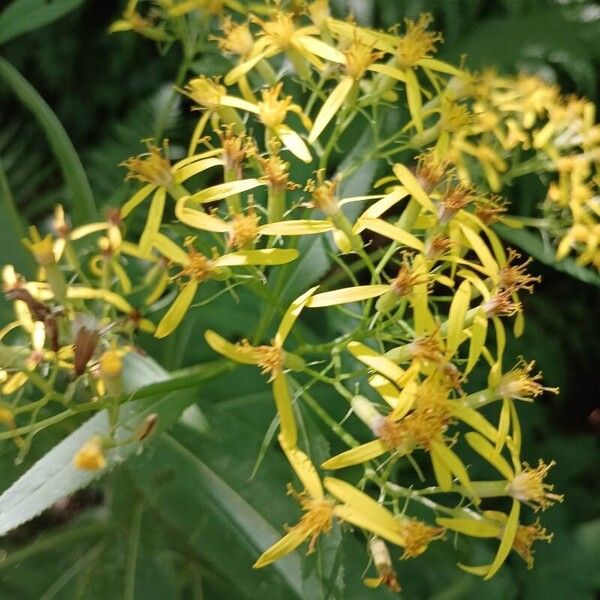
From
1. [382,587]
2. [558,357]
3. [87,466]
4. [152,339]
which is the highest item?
[87,466]

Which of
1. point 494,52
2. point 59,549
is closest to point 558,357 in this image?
point 494,52

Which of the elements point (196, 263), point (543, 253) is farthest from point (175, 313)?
point (543, 253)

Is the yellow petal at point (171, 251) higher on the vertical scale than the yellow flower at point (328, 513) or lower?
higher

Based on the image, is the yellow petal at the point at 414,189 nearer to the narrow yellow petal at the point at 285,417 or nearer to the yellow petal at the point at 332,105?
the yellow petal at the point at 332,105

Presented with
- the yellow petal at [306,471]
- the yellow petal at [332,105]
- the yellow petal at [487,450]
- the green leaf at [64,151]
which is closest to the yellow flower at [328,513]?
the yellow petal at [306,471]

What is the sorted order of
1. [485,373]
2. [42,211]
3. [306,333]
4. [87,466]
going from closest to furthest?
1. [87,466]
2. [306,333]
3. [485,373]
4. [42,211]

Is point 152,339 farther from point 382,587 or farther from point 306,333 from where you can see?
point 382,587

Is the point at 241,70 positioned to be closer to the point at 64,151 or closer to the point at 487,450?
the point at 64,151
